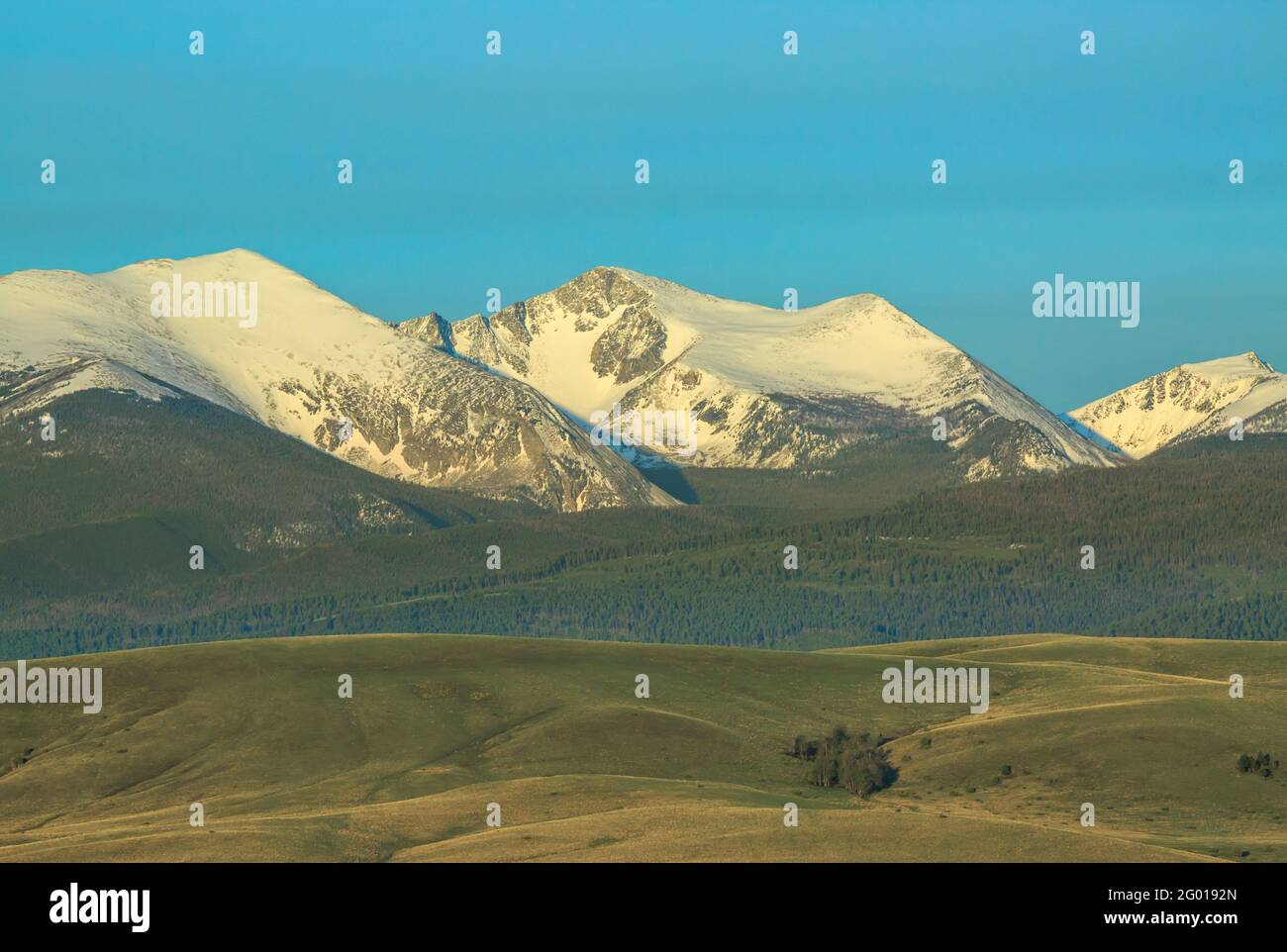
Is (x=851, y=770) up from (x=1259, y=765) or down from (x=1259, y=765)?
down

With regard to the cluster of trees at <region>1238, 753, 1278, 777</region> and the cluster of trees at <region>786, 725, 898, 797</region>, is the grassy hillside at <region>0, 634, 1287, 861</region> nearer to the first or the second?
the cluster of trees at <region>1238, 753, 1278, 777</region>
